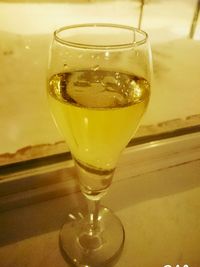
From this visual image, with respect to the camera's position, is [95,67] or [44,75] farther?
[44,75]

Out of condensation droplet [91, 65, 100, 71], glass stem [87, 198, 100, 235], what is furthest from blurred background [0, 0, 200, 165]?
condensation droplet [91, 65, 100, 71]

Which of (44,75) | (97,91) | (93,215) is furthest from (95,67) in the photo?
(44,75)

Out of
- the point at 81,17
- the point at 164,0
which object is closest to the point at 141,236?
the point at 81,17

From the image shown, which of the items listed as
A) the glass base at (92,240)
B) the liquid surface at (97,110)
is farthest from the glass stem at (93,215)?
the liquid surface at (97,110)

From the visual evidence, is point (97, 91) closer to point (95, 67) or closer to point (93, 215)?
point (95, 67)

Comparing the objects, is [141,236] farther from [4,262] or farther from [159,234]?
[4,262]
